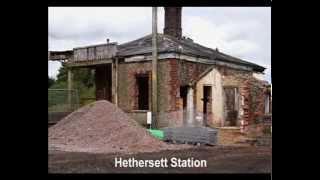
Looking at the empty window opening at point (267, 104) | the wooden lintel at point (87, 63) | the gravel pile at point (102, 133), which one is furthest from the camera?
the wooden lintel at point (87, 63)

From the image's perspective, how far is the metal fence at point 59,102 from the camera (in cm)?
560

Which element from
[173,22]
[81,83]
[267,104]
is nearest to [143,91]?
Result: [81,83]

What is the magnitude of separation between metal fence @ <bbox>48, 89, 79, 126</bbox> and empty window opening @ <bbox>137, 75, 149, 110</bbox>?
59cm

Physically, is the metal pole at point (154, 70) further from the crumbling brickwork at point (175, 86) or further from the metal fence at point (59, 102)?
the metal fence at point (59, 102)

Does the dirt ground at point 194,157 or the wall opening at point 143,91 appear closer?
the dirt ground at point 194,157

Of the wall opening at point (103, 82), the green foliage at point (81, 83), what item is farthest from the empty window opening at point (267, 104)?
the green foliage at point (81, 83)

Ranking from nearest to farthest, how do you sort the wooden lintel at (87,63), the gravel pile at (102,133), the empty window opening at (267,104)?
the empty window opening at (267,104) < the gravel pile at (102,133) < the wooden lintel at (87,63)

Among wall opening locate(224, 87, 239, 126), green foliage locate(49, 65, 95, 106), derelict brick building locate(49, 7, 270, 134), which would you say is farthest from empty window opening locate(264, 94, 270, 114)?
green foliage locate(49, 65, 95, 106)

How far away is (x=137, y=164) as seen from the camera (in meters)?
5.62

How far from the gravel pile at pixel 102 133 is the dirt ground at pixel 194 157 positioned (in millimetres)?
61

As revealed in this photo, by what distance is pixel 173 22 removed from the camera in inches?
225
